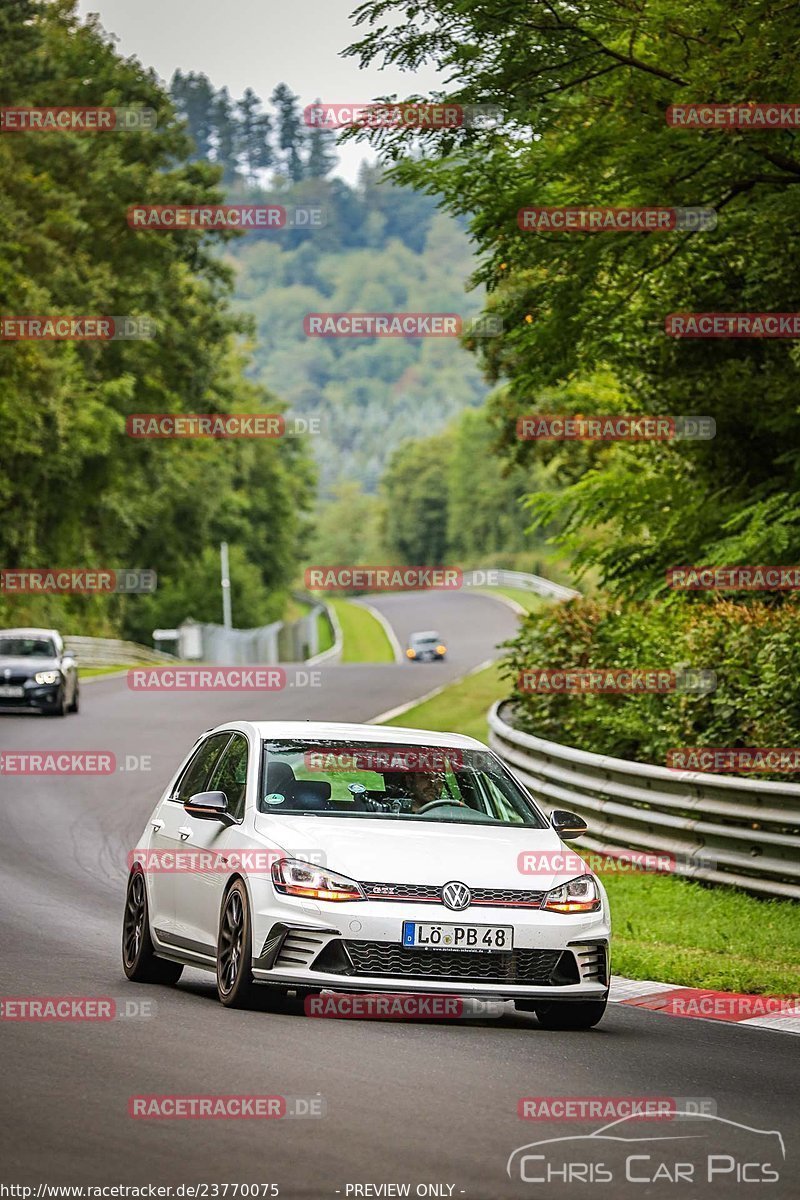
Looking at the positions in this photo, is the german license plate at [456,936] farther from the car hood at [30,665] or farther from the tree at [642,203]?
the car hood at [30,665]

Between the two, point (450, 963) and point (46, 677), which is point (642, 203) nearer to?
point (450, 963)

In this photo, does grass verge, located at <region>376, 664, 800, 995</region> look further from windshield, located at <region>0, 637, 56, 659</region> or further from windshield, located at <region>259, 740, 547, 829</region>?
windshield, located at <region>0, 637, 56, 659</region>

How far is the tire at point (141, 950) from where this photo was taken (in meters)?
10.6

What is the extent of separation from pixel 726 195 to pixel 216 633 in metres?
72.0

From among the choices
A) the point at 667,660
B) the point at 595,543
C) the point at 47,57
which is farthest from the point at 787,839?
the point at 47,57

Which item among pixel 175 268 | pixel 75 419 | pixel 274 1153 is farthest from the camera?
pixel 175 268

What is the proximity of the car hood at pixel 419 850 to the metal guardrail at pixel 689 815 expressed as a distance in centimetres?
421

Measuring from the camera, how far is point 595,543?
894 inches

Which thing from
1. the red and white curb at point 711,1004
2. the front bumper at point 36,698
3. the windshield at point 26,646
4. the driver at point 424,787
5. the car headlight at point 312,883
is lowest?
the front bumper at point 36,698

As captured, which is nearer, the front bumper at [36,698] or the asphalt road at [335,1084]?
the asphalt road at [335,1084]

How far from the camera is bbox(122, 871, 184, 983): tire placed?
34.8 feet

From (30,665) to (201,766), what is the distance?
77.3 ft

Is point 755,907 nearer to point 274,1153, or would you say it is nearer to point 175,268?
point 274,1153

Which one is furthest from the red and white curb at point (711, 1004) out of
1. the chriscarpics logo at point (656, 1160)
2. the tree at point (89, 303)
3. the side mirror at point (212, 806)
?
the tree at point (89, 303)
